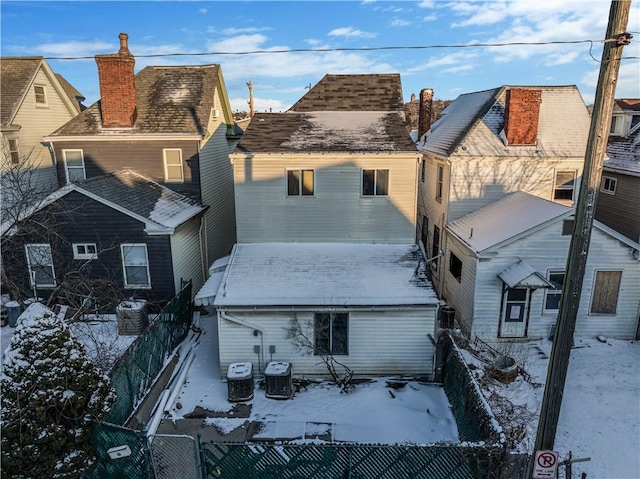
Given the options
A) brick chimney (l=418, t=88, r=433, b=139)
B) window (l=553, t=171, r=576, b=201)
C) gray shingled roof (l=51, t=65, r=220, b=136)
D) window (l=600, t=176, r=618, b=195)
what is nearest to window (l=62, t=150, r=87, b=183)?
gray shingled roof (l=51, t=65, r=220, b=136)

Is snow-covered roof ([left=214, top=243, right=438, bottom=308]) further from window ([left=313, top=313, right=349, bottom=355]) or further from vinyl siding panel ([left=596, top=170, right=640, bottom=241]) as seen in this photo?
vinyl siding panel ([left=596, top=170, right=640, bottom=241])

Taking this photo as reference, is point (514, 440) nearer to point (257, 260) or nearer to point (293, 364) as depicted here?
point (293, 364)

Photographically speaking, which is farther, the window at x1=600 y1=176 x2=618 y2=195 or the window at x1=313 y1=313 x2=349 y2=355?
the window at x1=600 y1=176 x2=618 y2=195

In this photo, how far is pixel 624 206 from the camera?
61.9ft

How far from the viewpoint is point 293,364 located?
40.6ft

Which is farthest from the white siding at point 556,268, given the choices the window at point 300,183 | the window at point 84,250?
the window at point 84,250

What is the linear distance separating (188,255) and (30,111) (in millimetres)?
11715

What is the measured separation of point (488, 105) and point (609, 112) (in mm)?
13985

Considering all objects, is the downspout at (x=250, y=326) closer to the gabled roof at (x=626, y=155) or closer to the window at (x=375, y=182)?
the window at (x=375, y=182)

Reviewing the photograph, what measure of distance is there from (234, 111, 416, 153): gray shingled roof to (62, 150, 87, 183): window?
7.58 metres

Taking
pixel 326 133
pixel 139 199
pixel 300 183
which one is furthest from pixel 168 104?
pixel 300 183

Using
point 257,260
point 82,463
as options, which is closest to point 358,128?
point 257,260

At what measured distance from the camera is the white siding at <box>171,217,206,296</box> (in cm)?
1555

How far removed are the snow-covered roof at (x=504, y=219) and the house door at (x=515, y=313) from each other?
175cm
